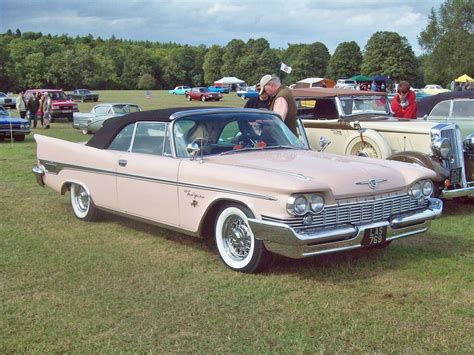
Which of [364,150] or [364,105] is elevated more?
[364,105]

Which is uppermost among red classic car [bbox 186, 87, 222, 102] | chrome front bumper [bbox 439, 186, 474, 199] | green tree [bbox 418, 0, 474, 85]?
green tree [bbox 418, 0, 474, 85]

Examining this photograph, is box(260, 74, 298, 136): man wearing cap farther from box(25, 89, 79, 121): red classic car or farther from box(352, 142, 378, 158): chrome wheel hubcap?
box(25, 89, 79, 121): red classic car

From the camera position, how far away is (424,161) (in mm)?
7879

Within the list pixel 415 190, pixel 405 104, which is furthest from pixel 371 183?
pixel 405 104

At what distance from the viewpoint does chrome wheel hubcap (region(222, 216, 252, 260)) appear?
17.1 feet

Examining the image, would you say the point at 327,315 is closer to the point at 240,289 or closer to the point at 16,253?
the point at 240,289

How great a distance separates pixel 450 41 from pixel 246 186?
74.7m

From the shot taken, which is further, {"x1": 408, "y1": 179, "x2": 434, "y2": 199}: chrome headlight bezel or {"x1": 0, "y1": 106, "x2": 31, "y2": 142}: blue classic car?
{"x1": 0, "y1": 106, "x2": 31, "y2": 142}: blue classic car

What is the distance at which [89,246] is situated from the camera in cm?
622

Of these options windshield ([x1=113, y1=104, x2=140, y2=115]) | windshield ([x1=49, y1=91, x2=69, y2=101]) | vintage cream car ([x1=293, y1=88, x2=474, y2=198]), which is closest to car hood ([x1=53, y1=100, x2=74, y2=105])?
windshield ([x1=49, y1=91, x2=69, y2=101])

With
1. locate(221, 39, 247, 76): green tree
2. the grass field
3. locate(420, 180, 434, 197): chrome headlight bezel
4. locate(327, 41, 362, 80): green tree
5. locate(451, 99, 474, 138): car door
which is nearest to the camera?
the grass field

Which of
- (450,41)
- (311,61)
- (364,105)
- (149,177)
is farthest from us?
(311,61)

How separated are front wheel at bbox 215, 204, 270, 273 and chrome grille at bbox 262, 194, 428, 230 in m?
0.35

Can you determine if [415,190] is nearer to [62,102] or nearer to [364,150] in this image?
[364,150]
